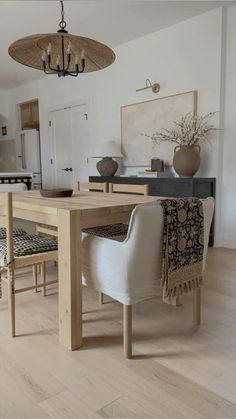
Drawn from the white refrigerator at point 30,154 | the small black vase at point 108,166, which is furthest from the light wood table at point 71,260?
the white refrigerator at point 30,154

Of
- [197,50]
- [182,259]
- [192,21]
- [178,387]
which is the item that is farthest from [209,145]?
[178,387]

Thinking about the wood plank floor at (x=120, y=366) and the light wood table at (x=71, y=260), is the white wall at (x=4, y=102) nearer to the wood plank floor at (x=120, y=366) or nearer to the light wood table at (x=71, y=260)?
the wood plank floor at (x=120, y=366)

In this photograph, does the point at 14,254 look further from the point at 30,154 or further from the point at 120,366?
the point at 30,154

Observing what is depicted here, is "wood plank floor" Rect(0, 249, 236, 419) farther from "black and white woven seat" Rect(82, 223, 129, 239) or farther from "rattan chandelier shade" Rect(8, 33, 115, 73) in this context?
→ "rattan chandelier shade" Rect(8, 33, 115, 73)

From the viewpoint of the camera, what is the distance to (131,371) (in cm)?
155

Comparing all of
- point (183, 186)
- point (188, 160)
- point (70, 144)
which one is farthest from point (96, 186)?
point (70, 144)

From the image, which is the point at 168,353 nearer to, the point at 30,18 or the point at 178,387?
the point at 178,387

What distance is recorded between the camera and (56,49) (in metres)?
2.30

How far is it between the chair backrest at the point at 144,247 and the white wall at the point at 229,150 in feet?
7.82

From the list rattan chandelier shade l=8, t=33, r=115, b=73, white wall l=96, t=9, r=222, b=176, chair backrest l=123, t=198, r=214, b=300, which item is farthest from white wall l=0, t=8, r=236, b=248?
chair backrest l=123, t=198, r=214, b=300

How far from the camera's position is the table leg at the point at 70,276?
168 cm

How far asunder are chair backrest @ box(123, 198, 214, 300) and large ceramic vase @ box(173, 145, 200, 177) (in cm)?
228

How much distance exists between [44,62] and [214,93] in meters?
2.15

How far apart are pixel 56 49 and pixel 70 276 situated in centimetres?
158
